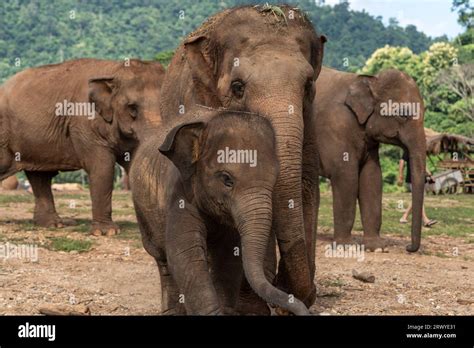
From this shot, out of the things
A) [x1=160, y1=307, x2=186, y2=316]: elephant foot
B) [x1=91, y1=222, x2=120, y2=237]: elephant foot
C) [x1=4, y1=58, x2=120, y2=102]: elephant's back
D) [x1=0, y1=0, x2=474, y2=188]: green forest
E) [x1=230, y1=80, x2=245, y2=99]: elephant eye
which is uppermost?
[x1=0, y1=0, x2=474, y2=188]: green forest

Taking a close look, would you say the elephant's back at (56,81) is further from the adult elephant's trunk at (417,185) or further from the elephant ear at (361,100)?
the adult elephant's trunk at (417,185)

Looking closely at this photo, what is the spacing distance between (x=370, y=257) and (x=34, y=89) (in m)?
6.38

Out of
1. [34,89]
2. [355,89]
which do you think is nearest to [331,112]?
[355,89]

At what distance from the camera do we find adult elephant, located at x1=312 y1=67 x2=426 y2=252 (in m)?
12.8

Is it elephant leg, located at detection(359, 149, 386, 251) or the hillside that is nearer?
elephant leg, located at detection(359, 149, 386, 251)

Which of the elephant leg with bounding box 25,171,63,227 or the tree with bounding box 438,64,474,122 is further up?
the tree with bounding box 438,64,474,122

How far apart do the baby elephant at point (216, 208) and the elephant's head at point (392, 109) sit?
6.38 meters

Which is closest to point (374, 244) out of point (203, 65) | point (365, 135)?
point (365, 135)

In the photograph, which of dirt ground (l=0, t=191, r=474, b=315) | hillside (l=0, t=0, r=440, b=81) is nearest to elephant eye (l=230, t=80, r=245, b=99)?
dirt ground (l=0, t=191, r=474, b=315)

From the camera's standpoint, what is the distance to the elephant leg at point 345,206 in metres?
12.9

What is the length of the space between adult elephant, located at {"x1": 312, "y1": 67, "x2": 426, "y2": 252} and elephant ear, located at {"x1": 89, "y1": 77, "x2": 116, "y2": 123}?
2.99 metres

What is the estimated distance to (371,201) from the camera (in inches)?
510

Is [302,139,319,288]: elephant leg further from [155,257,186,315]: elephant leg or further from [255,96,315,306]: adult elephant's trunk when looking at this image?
[155,257,186,315]: elephant leg
